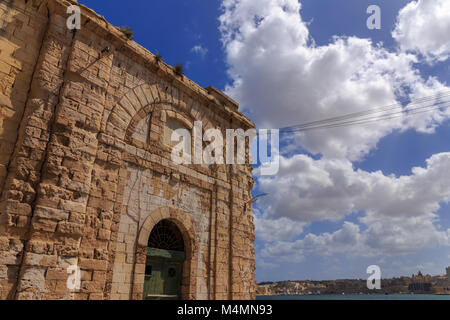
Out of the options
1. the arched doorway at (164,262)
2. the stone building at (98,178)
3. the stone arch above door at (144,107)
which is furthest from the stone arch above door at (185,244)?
the stone arch above door at (144,107)

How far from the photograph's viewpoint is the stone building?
5.38 metres

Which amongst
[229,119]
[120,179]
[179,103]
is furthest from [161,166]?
[229,119]

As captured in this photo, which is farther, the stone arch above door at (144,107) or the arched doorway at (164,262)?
the arched doorway at (164,262)

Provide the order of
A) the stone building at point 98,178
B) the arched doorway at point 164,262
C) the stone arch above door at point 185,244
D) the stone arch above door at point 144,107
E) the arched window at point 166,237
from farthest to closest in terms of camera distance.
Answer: the arched window at point 166,237
the arched doorway at point 164,262
the stone arch above door at point 144,107
the stone arch above door at point 185,244
the stone building at point 98,178

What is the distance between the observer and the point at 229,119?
1070cm

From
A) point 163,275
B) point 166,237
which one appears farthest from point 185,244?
point 163,275

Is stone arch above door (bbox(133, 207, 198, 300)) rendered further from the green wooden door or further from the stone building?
the green wooden door

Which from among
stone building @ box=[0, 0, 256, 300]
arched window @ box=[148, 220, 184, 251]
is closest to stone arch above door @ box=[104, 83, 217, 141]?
stone building @ box=[0, 0, 256, 300]

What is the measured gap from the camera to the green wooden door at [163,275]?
721 cm

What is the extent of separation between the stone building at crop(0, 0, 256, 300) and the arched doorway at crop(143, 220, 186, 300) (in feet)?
0.08

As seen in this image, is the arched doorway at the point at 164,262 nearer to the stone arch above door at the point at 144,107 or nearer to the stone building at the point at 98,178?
the stone building at the point at 98,178

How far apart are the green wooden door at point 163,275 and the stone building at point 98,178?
0.02 meters
